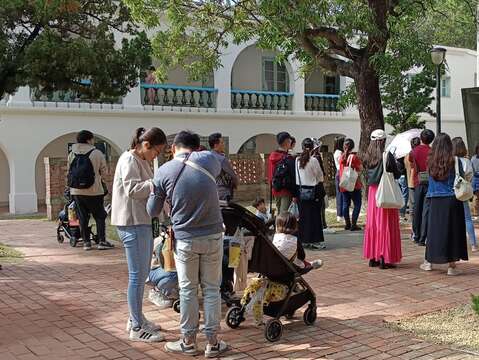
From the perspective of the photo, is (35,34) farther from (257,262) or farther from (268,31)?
(257,262)

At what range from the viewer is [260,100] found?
23.5m

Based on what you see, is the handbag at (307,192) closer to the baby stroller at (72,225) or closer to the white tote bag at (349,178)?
the white tote bag at (349,178)

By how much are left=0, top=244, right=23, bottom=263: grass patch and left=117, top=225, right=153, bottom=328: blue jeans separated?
188 inches

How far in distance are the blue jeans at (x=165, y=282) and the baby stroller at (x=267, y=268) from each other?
778mm

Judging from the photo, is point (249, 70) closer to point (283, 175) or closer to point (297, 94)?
point (297, 94)

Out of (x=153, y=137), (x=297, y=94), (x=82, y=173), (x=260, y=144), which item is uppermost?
(x=297, y=94)

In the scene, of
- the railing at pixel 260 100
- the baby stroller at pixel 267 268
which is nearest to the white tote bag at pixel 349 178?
the baby stroller at pixel 267 268

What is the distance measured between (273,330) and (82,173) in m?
5.28

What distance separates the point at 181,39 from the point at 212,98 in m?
8.11

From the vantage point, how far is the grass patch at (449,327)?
203 inches

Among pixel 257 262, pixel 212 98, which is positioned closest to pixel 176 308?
pixel 257 262

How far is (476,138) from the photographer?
45.8ft

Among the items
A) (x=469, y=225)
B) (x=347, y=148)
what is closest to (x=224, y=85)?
(x=347, y=148)

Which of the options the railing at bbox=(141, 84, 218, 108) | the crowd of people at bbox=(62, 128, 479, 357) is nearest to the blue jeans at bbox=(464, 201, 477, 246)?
the crowd of people at bbox=(62, 128, 479, 357)
